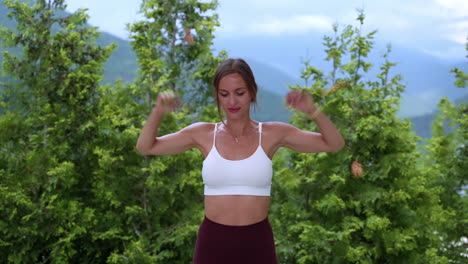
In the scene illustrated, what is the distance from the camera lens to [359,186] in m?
5.50

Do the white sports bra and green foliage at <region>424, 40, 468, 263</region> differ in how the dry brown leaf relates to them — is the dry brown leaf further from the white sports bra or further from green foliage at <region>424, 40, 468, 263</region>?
the white sports bra

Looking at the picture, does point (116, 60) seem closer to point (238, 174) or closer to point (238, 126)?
point (238, 126)

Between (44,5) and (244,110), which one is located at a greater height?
(44,5)

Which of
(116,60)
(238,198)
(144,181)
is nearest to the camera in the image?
(238,198)

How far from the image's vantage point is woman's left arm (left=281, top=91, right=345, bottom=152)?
2137 mm

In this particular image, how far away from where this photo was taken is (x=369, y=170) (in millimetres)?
5512

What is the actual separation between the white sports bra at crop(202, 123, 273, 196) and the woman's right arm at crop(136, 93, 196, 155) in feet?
0.60

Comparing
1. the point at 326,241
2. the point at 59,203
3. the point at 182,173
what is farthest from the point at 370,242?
the point at 59,203

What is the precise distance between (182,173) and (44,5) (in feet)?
7.58

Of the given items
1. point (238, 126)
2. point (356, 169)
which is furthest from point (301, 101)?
point (356, 169)

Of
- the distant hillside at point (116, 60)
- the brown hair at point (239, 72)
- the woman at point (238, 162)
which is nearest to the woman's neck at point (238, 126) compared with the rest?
the woman at point (238, 162)

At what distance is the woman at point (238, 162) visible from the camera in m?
2.22

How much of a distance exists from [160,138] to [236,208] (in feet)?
1.42

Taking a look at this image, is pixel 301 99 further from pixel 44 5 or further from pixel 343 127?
pixel 44 5
